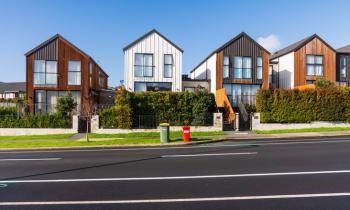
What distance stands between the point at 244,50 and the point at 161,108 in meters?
14.6

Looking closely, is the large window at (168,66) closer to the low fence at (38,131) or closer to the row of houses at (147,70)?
the row of houses at (147,70)

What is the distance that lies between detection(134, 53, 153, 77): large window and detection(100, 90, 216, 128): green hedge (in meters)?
8.36

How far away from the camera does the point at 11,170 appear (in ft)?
32.9

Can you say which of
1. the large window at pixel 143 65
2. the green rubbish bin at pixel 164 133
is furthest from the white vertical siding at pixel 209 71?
the green rubbish bin at pixel 164 133

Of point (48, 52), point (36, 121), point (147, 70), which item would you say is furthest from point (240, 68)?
point (36, 121)

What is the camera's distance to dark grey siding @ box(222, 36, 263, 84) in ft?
115

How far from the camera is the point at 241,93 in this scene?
34.8m

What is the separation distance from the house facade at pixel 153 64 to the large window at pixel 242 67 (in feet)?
20.5

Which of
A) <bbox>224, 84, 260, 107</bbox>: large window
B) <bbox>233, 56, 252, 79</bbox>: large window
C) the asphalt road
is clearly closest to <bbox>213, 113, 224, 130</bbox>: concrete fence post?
<bbox>224, 84, 260, 107</bbox>: large window

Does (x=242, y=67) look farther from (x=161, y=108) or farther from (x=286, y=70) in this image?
(x=161, y=108)

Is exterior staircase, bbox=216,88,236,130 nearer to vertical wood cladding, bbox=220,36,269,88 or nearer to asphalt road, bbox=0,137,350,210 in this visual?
vertical wood cladding, bbox=220,36,269,88

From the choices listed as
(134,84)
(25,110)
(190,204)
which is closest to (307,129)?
(134,84)

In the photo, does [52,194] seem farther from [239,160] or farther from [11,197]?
[239,160]

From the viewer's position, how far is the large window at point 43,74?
33.6 metres
